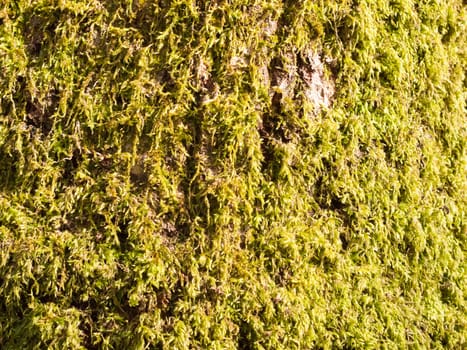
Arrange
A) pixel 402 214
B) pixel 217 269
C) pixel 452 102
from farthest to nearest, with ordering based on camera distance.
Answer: pixel 452 102 → pixel 402 214 → pixel 217 269

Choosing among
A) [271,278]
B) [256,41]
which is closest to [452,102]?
[256,41]

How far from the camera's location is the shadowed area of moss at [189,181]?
52.1 inches

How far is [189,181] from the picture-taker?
4.47 feet

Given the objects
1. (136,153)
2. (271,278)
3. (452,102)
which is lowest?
(271,278)

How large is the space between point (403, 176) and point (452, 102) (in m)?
0.31

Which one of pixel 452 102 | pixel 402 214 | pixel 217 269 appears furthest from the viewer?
pixel 452 102

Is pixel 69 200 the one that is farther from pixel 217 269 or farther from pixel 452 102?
pixel 452 102

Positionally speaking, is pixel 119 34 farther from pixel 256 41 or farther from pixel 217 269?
pixel 217 269

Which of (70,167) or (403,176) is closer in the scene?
(70,167)

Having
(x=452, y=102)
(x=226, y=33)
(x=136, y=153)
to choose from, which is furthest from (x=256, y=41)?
(x=452, y=102)

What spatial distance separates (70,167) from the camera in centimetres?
137

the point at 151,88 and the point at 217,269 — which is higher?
the point at 151,88

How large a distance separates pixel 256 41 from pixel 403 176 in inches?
21.6

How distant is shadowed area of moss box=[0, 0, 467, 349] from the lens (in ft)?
4.34
